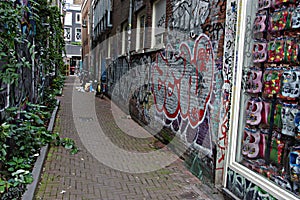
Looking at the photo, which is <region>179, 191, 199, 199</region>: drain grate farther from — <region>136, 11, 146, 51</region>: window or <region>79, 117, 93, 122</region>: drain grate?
<region>79, 117, 93, 122</region>: drain grate

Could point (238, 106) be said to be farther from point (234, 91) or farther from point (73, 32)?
point (73, 32)

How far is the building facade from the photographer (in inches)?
126

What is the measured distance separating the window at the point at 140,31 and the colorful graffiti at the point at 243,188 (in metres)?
6.20

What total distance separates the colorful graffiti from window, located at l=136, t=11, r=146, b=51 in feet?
20.3

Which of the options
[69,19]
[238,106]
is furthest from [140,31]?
[69,19]

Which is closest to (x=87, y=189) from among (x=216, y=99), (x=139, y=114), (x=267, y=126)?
(x=216, y=99)

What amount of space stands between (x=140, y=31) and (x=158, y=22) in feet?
6.61

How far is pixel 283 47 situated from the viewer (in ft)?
10.7

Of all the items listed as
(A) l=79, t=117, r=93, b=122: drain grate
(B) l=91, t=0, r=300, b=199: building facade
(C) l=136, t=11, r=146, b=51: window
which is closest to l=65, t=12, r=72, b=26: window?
(C) l=136, t=11, r=146, b=51: window

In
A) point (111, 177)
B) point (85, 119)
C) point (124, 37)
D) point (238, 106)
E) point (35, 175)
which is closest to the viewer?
point (238, 106)

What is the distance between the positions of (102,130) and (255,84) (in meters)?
5.62

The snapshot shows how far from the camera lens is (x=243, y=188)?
3.71 meters

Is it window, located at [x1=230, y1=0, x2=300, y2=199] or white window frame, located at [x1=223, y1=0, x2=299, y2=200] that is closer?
window, located at [x1=230, y1=0, x2=300, y2=199]

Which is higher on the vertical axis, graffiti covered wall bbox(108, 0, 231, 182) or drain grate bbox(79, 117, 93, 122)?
graffiti covered wall bbox(108, 0, 231, 182)
